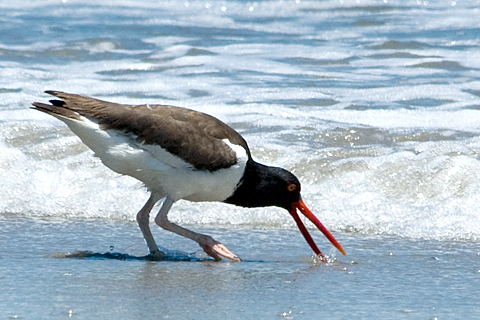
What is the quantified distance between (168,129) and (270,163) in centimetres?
229

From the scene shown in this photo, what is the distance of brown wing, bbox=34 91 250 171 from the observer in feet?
17.6

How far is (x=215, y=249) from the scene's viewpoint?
5281 mm

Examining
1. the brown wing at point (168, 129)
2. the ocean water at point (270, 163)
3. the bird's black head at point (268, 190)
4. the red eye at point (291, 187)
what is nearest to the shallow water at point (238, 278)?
the ocean water at point (270, 163)

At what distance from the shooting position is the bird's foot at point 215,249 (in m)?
5.26

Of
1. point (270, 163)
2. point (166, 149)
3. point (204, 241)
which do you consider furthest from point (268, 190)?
point (270, 163)

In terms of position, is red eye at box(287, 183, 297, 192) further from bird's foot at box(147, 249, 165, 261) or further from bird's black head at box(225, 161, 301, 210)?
bird's foot at box(147, 249, 165, 261)

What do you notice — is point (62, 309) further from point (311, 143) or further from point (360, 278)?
point (311, 143)

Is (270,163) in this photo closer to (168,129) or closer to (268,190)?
(268,190)

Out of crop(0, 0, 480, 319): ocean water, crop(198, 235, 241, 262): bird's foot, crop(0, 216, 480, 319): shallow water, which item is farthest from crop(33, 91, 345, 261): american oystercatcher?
crop(0, 0, 480, 319): ocean water

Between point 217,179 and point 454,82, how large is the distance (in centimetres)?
615

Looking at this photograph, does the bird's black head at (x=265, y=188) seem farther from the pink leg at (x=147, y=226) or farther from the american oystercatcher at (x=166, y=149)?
the pink leg at (x=147, y=226)

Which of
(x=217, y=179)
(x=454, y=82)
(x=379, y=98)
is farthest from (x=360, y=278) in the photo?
(x=454, y=82)

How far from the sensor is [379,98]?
33.2ft

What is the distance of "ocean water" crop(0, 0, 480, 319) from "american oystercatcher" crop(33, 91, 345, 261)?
40 cm
